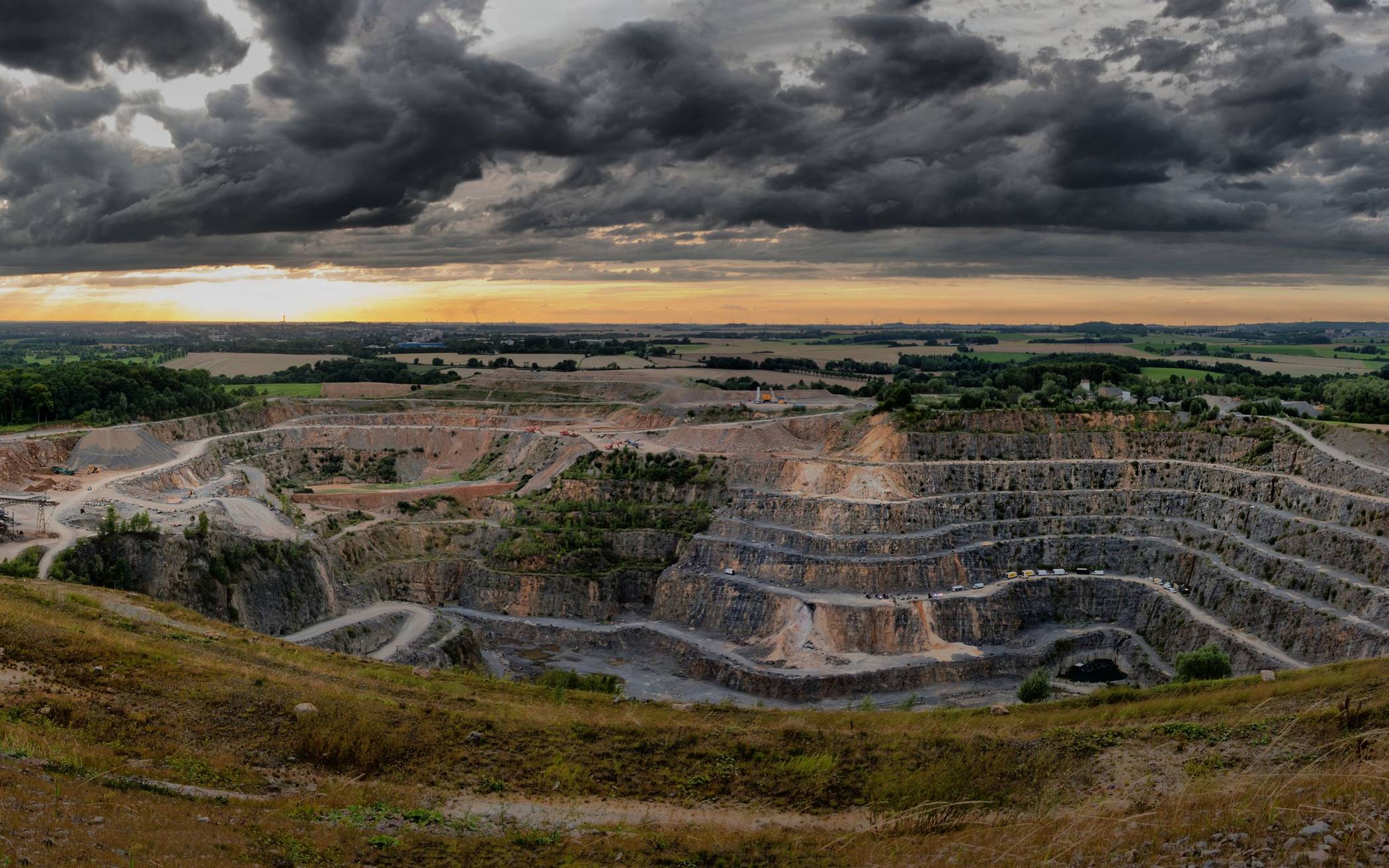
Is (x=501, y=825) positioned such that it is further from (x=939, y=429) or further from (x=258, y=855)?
(x=939, y=429)

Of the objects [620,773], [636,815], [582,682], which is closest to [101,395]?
[582,682]

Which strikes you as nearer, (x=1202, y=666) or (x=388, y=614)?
(x=1202, y=666)

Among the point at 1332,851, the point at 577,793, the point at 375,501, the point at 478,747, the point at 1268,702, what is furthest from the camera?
the point at 375,501

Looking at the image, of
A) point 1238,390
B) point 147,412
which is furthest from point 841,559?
point 147,412

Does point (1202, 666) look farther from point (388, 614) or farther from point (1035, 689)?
point (388, 614)

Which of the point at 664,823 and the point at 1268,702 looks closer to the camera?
the point at 664,823

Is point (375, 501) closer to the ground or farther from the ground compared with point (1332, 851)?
closer to the ground

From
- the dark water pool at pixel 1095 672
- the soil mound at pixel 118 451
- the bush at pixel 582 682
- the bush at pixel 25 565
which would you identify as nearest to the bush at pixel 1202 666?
the dark water pool at pixel 1095 672
